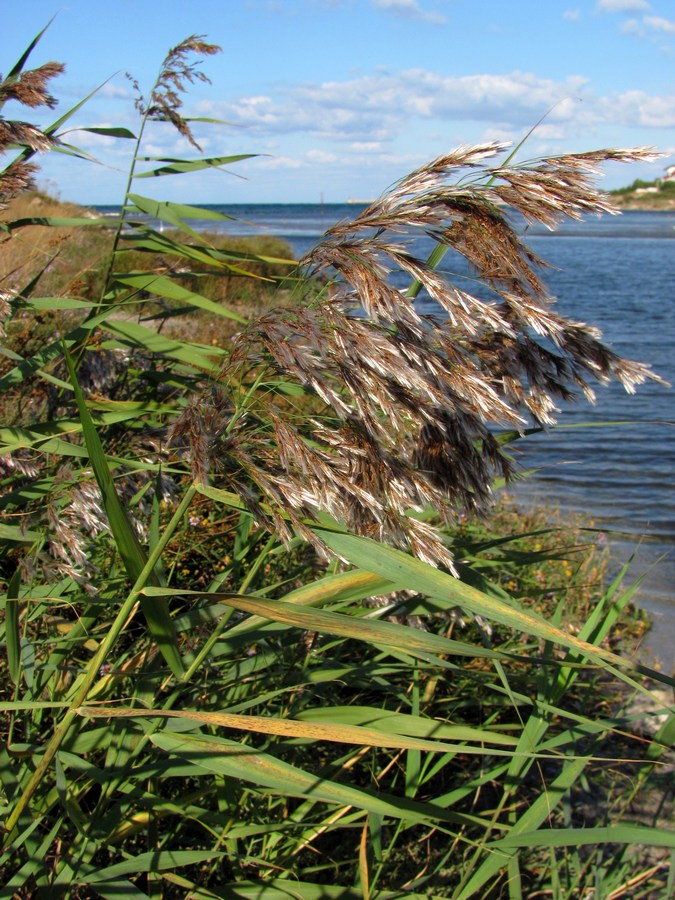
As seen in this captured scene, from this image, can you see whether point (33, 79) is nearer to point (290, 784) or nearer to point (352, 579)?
point (352, 579)

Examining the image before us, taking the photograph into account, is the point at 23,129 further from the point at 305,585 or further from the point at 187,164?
the point at 305,585

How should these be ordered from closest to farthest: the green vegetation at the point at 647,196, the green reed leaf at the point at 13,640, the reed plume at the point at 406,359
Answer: the reed plume at the point at 406,359 → the green reed leaf at the point at 13,640 → the green vegetation at the point at 647,196

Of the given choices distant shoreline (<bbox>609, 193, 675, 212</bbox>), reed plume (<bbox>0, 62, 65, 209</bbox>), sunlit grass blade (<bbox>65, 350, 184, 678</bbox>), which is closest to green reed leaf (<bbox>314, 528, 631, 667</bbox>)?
sunlit grass blade (<bbox>65, 350, 184, 678</bbox>)

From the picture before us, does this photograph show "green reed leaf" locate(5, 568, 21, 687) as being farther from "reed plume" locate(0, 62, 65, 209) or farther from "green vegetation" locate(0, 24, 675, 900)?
"reed plume" locate(0, 62, 65, 209)

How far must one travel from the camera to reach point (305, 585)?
1726mm

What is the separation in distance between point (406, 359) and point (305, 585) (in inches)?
28.4

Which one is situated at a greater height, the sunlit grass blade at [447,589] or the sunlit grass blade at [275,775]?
the sunlit grass blade at [447,589]

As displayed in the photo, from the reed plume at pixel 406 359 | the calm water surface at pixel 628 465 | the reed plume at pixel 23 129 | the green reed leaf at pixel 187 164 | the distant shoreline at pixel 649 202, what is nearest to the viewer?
the reed plume at pixel 406 359

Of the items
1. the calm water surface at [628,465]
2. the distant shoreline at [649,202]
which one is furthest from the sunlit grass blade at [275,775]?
the distant shoreline at [649,202]

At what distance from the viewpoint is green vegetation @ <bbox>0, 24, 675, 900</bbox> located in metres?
1.20

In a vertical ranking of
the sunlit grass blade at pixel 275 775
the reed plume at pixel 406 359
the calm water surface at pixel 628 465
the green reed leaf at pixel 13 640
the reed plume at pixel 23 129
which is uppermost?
the reed plume at pixel 23 129

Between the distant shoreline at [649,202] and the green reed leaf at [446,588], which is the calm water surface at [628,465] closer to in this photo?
the green reed leaf at [446,588]

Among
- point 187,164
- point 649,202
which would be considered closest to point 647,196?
point 649,202

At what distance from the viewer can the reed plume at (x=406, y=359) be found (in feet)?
3.83
